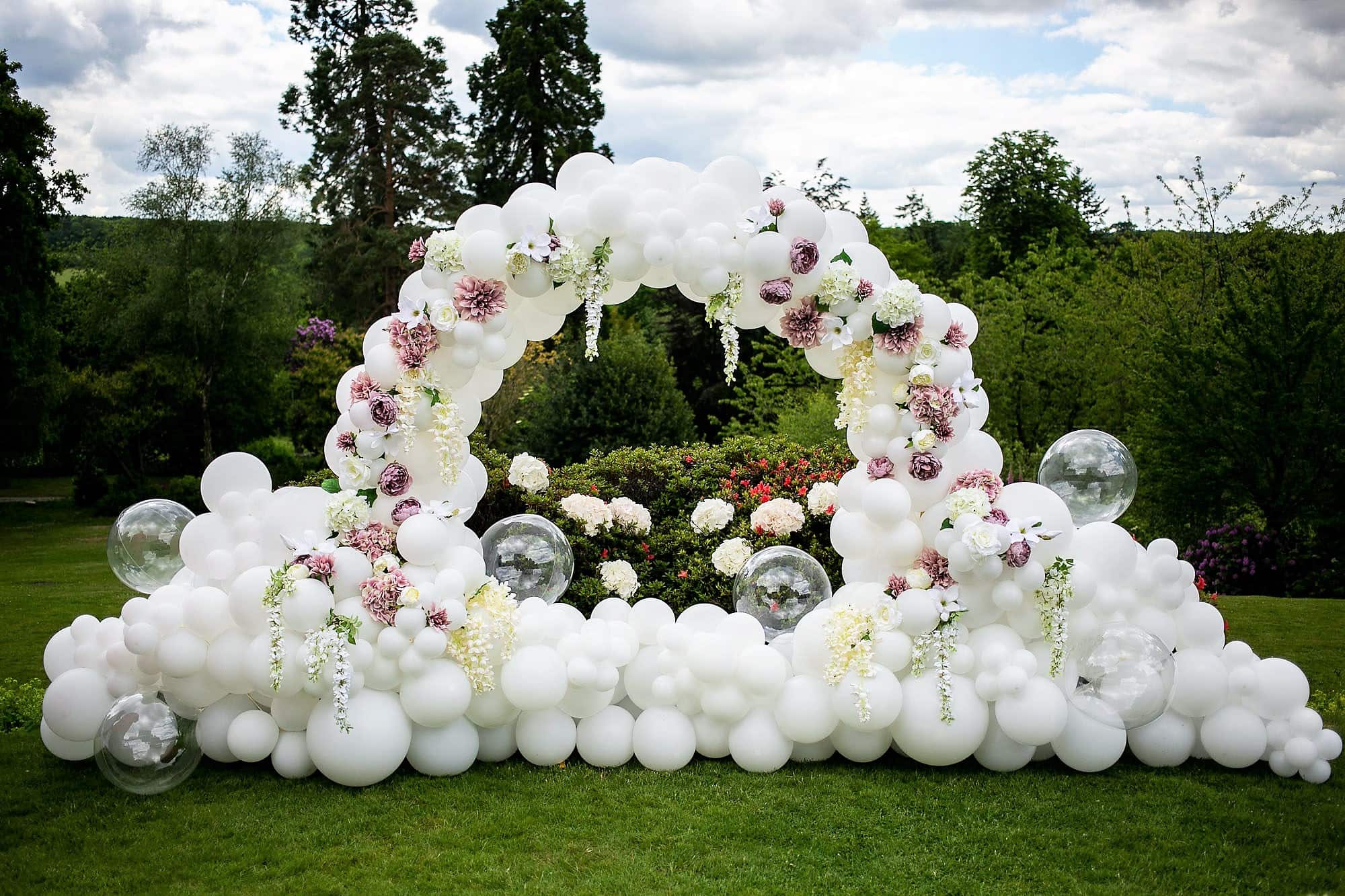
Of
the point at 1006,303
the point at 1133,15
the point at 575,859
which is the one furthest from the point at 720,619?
the point at 1006,303

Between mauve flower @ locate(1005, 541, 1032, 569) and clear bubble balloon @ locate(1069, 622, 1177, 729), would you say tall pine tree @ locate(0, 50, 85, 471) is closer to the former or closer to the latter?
mauve flower @ locate(1005, 541, 1032, 569)

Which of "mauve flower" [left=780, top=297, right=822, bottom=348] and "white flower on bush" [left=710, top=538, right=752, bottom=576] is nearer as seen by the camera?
"mauve flower" [left=780, top=297, right=822, bottom=348]

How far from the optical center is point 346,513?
189 inches

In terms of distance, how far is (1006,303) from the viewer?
16.2 m

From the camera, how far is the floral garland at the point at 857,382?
5078 mm

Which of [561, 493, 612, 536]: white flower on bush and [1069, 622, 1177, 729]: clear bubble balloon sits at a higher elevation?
[561, 493, 612, 536]: white flower on bush

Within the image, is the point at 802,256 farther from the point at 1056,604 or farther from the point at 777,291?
the point at 1056,604

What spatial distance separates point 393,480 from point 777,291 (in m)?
2.18

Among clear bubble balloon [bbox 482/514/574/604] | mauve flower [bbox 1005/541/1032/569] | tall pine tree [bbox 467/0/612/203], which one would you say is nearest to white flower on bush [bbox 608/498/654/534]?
clear bubble balloon [bbox 482/514/574/604]

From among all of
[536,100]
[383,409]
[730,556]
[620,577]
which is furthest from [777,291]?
[536,100]

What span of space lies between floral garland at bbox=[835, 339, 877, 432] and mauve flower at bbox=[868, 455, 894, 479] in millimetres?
199

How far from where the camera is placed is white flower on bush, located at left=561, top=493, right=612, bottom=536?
7.39 m

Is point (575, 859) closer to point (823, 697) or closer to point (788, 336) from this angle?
point (823, 697)

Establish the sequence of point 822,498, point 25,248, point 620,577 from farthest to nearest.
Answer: point 25,248 → point 822,498 → point 620,577
